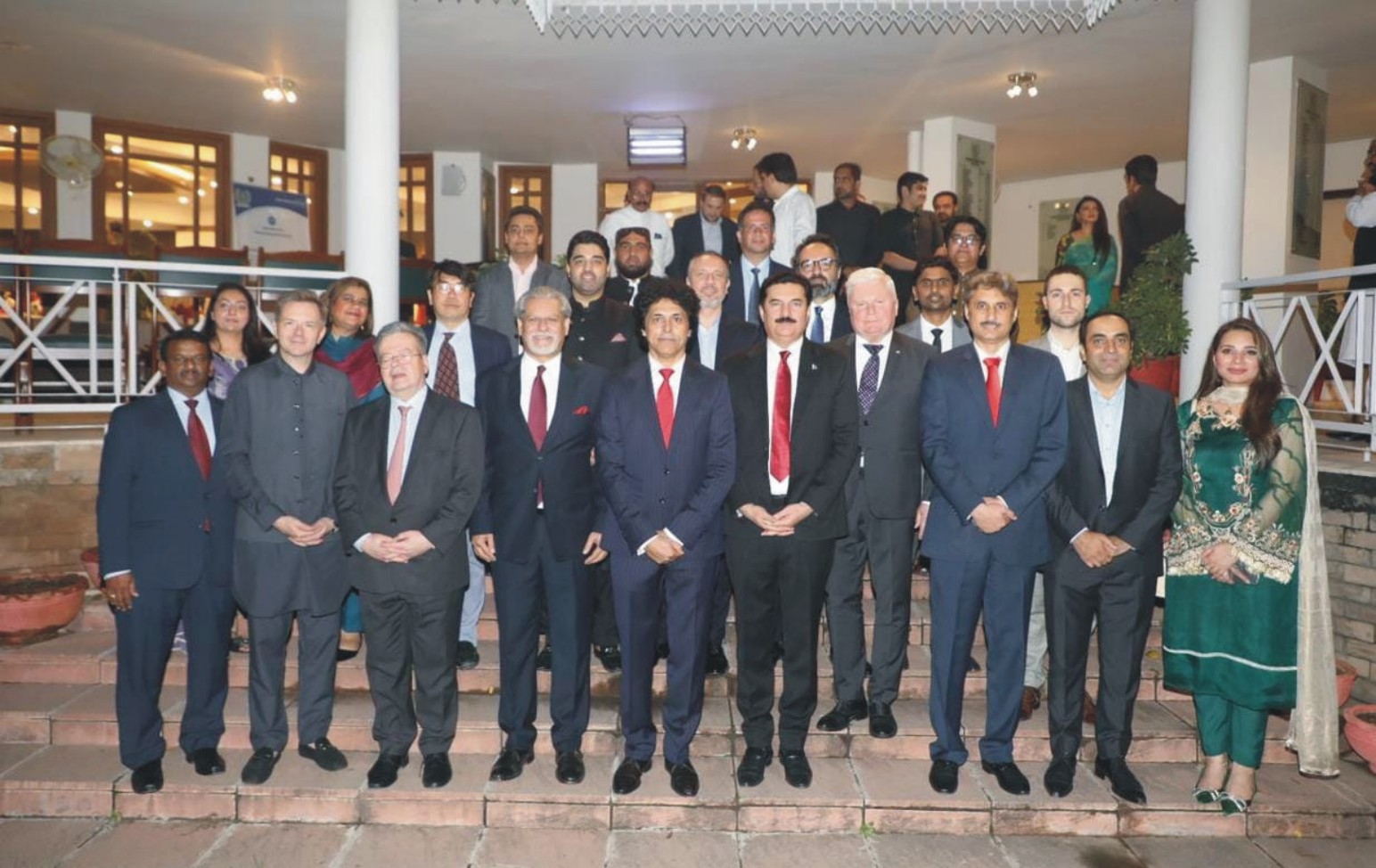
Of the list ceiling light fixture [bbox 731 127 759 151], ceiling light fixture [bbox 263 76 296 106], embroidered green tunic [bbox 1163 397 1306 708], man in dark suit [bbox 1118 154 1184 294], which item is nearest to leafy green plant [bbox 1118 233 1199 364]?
man in dark suit [bbox 1118 154 1184 294]

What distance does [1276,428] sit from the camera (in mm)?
3531

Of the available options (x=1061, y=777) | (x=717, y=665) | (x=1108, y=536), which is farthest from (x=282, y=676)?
(x=1108, y=536)

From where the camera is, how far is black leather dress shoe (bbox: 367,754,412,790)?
3.64m

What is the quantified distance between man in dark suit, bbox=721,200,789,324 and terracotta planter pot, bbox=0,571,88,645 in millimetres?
3863

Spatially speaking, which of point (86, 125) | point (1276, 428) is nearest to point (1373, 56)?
point (1276, 428)

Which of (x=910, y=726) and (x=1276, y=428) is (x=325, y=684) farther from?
→ (x=1276, y=428)

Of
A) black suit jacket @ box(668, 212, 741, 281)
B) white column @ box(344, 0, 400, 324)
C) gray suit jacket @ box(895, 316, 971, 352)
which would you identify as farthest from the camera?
black suit jacket @ box(668, 212, 741, 281)

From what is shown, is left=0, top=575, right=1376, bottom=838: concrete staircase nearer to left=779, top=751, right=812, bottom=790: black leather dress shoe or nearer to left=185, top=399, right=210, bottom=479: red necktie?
left=779, top=751, right=812, bottom=790: black leather dress shoe

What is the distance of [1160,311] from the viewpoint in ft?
18.4

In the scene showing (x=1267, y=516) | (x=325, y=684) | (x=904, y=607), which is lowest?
(x=325, y=684)

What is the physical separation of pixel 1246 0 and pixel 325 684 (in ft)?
22.6

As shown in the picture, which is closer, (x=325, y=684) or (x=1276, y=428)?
(x=1276, y=428)

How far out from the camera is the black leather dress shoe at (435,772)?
3.64 meters

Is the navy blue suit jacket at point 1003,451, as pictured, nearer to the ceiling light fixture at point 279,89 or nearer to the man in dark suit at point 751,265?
the man in dark suit at point 751,265
